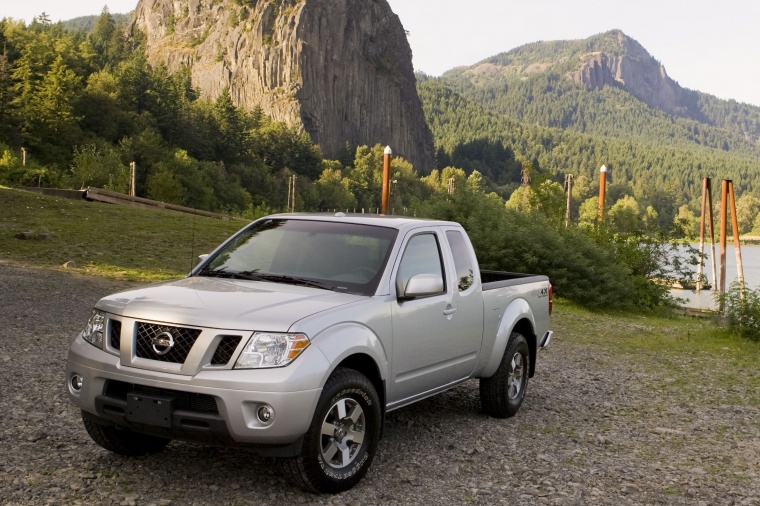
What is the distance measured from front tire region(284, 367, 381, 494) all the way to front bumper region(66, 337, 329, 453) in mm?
154

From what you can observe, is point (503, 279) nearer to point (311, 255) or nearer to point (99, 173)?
point (311, 255)

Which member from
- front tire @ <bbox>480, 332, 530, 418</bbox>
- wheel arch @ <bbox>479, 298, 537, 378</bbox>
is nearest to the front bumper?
wheel arch @ <bbox>479, 298, 537, 378</bbox>

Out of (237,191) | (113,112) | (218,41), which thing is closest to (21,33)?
(113,112)

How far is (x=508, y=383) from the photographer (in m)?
7.86

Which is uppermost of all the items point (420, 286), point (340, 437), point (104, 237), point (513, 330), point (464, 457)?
point (104, 237)

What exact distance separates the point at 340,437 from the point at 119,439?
157cm

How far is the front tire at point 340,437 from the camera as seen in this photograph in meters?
5.14

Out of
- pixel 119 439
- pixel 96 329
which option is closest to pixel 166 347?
pixel 96 329

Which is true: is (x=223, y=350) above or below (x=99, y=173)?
below

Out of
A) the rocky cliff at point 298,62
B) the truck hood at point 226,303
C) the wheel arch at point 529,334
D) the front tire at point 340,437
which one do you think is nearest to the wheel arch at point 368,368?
the front tire at point 340,437

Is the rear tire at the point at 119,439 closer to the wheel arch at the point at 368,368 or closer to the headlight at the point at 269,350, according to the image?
the headlight at the point at 269,350

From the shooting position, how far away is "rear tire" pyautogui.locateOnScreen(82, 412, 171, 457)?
570cm

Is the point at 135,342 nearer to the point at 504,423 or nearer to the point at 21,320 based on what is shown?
the point at 504,423

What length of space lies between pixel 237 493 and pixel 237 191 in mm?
100047
